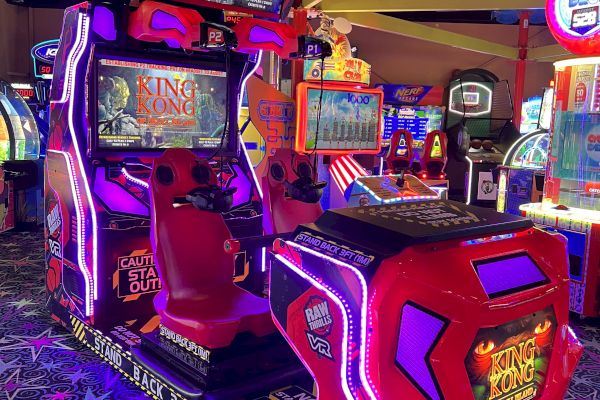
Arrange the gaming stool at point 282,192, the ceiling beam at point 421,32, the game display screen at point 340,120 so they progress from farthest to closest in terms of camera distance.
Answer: the ceiling beam at point 421,32 < the game display screen at point 340,120 < the gaming stool at point 282,192

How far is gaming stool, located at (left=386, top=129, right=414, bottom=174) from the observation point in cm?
906

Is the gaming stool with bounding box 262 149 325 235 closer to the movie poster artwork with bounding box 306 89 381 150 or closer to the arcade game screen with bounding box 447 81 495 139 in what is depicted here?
the movie poster artwork with bounding box 306 89 381 150

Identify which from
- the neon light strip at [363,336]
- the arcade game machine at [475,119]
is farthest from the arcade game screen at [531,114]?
the neon light strip at [363,336]

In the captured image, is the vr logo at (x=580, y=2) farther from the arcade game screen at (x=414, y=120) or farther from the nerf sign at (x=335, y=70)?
the arcade game screen at (x=414, y=120)

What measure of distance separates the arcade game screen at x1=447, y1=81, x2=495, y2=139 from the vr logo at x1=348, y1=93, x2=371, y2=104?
6.33 m

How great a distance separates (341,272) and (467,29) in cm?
1201

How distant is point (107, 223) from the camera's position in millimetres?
3514

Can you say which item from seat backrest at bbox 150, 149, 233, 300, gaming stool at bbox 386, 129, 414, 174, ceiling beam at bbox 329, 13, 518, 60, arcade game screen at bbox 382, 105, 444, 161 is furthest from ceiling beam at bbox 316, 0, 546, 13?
seat backrest at bbox 150, 149, 233, 300

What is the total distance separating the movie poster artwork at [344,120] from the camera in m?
5.61

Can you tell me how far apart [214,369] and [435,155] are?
7315 millimetres

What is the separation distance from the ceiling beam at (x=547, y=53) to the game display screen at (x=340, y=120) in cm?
649

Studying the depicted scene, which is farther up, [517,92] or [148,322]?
[517,92]

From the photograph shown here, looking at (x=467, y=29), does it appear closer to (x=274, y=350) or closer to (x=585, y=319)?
(x=585, y=319)

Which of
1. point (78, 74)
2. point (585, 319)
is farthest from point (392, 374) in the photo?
point (585, 319)
